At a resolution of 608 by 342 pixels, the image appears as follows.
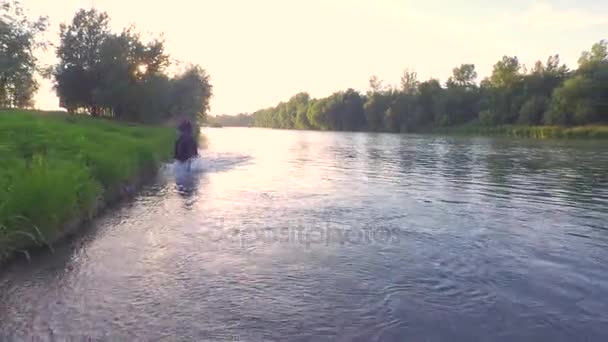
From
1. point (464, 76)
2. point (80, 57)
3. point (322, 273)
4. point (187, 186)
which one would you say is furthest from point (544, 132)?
point (322, 273)

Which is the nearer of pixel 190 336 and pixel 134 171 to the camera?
pixel 190 336

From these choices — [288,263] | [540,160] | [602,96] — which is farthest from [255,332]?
[602,96]

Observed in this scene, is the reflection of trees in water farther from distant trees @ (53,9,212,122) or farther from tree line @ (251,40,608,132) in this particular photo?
tree line @ (251,40,608,132)

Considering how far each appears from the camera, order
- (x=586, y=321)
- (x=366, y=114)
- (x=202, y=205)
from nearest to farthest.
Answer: (x=586, y=321) < (x=202, y=205) < (x=366, y=114)

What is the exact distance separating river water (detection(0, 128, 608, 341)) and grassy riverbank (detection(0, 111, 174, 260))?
0.73 m

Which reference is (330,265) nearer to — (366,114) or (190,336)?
(190,336)

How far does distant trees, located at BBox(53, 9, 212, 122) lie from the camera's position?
53344 millimetres

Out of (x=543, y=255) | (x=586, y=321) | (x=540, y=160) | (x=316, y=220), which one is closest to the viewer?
(x=586, y=321)

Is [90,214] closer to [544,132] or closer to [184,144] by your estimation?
[184,144]

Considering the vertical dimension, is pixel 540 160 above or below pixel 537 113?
below

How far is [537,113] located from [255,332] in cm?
10322

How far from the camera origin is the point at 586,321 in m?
8.23

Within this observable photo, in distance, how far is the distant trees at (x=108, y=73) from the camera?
53.3 meters

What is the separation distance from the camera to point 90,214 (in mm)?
14852
